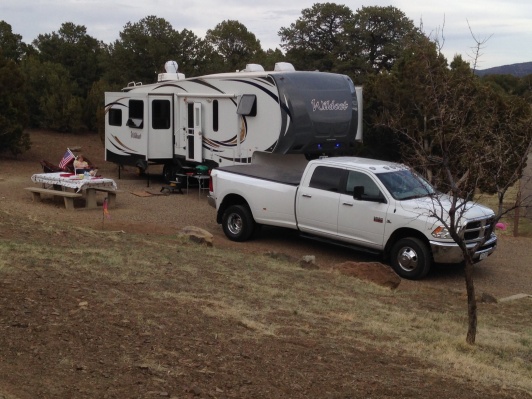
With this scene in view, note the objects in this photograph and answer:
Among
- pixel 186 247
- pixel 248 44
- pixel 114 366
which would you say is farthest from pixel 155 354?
pixel 248 44

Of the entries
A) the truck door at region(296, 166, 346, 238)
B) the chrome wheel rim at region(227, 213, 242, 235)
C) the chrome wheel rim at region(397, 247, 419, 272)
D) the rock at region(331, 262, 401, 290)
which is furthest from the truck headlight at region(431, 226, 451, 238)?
the chrome wheel rim at region(227, 213, 242, 235)

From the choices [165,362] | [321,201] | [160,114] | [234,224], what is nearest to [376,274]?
[321,201]

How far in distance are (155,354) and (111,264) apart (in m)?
3.61

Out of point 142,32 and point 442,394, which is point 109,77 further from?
point 442,394

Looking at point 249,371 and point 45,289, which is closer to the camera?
point 249,371

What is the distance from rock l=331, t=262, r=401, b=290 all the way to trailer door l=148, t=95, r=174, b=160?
9964 millimetres

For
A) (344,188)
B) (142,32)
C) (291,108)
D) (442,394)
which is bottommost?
(442,394)

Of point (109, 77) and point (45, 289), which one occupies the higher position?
point (109, 77)

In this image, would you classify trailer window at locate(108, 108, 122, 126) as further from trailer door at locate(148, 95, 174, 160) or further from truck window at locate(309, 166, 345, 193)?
truck window at locate(309, 166, 345, 193)

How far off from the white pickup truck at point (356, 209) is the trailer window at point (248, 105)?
9.91 ft

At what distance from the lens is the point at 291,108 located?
1582 cm

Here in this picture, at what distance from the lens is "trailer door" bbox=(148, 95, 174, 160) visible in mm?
19469

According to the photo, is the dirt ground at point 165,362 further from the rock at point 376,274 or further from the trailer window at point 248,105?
the trailer window at point 248,105

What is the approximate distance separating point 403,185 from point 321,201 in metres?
1.35
